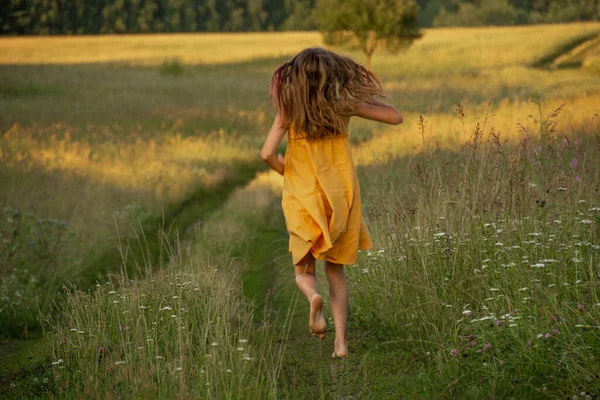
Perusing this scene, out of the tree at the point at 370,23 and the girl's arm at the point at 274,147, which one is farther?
the tree at the point at 370,23

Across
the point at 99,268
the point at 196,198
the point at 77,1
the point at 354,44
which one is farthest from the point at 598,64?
the point at 77,1

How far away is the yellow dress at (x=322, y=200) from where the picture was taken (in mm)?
5895

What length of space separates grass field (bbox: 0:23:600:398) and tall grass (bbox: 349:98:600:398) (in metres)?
0.02

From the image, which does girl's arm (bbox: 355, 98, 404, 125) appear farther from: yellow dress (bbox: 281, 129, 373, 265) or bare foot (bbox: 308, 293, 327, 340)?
bare foot (bbox: 308, 293, 327, 340)

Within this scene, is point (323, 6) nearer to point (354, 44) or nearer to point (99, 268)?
point (354, 44)

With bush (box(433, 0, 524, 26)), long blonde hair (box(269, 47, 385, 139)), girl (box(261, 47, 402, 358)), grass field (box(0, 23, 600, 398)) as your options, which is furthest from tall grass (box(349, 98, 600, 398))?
bush (box(433, 0, 524, 26))

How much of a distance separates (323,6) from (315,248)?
41872mm

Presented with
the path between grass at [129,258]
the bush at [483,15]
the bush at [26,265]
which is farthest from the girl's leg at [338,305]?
the bush at [483,15]

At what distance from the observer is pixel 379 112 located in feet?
19.4

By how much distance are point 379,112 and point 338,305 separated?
1331 millimetres

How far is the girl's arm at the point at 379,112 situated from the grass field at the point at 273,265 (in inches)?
31.6

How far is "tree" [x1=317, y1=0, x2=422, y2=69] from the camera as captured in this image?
44.1 metres

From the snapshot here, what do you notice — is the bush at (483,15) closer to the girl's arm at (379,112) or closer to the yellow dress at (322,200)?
the girl's arm at (379,112)

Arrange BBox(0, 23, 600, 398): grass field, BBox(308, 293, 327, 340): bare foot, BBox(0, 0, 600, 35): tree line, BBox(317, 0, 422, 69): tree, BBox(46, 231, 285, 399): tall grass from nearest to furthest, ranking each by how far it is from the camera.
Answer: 1. BBox(46, 231, 285, 399): tall grass
2. BBox(0, 23, 600, 398): grass field
3. BBox(308, 293, 327, 340): bare foot
4. BBox(317, 0, 422, 69): tree
5. BBox(0, 0, 600, 35): tree line
